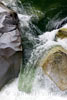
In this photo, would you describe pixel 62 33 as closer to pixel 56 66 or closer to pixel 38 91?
pixel 56 66

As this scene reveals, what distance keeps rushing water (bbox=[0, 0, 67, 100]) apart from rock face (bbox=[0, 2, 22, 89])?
0.51 feet

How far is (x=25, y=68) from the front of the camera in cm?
439

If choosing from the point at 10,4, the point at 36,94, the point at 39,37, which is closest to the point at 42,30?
the point at 39,37

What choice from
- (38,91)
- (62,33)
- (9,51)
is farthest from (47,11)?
(38,91)

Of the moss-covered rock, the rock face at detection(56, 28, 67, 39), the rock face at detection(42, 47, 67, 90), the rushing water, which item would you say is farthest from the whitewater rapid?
the moss-covered rock

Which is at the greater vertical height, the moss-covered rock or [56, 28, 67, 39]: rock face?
[56, 28, 67, 39]: rock face

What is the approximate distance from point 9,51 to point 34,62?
1.69ft

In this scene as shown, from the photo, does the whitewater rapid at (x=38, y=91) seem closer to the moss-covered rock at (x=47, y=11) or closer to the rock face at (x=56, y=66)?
the rock face at (x=56, y=66)

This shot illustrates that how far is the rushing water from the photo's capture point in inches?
162

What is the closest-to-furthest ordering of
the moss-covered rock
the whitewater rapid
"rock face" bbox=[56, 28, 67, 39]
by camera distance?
the whitewater rapid < "rock face" bbox=[56, 28, 67, 39] < the moss-covered rock

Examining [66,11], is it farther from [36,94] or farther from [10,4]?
[36,94]

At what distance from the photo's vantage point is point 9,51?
4164 millimetres

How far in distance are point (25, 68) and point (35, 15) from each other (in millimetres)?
1752

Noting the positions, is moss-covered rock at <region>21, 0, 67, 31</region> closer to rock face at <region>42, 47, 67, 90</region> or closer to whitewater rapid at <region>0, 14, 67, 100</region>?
rock face at <region>42, 47, 67, 90</region>
